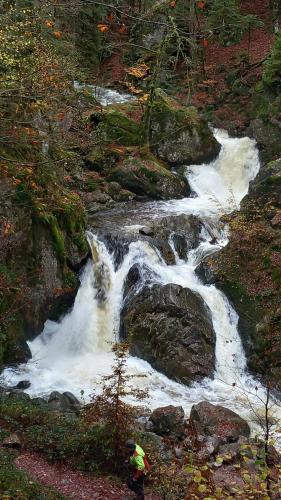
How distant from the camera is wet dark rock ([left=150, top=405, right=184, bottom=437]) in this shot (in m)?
11.1

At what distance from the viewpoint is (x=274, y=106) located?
2622 centimetres

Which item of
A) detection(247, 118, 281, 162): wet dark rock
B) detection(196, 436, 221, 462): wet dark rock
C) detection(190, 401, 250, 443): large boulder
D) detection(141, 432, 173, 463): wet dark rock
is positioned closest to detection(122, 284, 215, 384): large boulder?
detection(190, 401, 250, 443): large boulder

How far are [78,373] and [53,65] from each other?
8972mm

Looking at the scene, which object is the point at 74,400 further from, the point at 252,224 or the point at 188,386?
the point at 252,224

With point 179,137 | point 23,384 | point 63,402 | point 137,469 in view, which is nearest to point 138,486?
point 137,469

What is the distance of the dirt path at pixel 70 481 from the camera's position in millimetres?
8344

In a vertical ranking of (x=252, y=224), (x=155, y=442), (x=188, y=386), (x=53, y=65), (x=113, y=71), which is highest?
(x=113, y=71)

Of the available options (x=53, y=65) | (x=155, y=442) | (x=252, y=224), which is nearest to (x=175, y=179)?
(x=252, y=224)

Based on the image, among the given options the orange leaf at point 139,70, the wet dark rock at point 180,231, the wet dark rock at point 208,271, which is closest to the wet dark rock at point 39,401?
the wet dark rock at point 208,271

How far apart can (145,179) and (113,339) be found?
935cm

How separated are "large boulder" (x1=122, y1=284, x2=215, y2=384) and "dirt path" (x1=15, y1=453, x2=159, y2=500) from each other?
538 centimetres

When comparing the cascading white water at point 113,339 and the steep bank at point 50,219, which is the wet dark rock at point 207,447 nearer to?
the cascading white water at point 113,339

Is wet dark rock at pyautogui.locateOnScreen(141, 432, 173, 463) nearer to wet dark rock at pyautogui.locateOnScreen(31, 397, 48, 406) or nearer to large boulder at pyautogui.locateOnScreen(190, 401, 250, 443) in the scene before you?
large boulder at pyautogui.locateOnScreen(190, 401, 250, 443)

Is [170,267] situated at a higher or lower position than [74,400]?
higher
